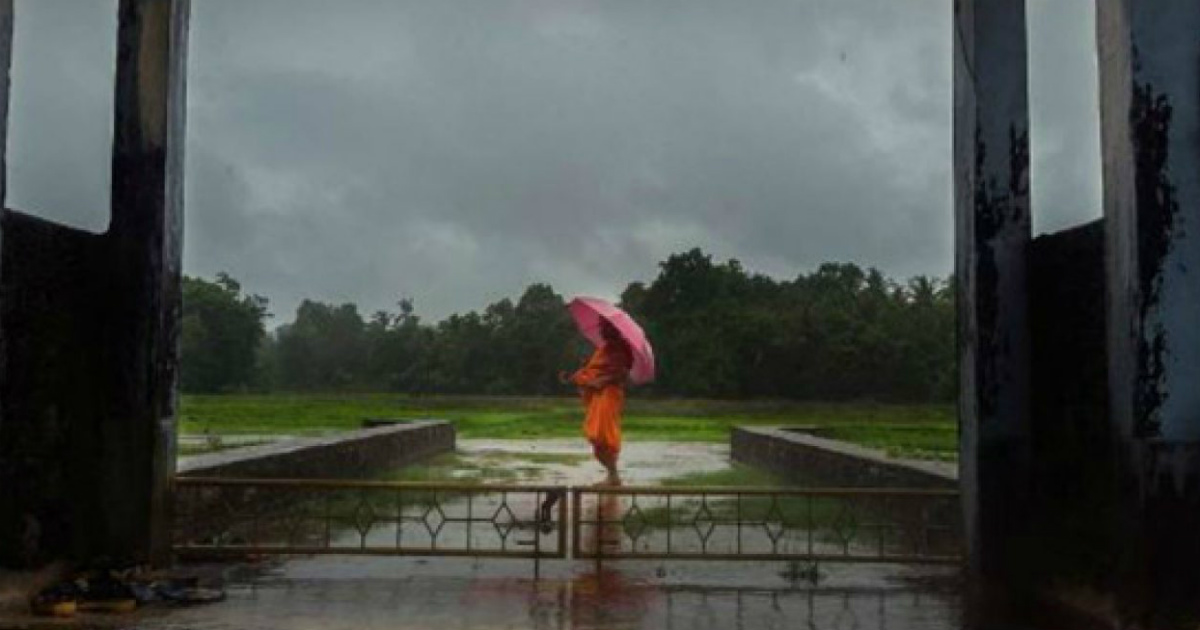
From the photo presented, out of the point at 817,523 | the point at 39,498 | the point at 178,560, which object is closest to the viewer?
the point at 39,498

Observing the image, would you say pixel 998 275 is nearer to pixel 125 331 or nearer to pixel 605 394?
pixel 125 331

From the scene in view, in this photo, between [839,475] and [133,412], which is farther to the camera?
[839,475]

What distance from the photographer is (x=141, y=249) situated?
28.4 feet

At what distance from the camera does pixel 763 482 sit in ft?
61.2

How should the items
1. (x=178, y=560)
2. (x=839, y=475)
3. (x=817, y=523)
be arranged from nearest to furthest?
1. (x=178, y=560)
2. (x=817, y=523)
3. (x=839, y=475)

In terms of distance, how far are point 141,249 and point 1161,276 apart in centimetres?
613

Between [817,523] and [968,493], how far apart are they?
5.39 meters

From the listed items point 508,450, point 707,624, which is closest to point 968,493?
point 707,624

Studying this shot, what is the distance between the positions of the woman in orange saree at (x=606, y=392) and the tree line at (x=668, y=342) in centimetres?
2214

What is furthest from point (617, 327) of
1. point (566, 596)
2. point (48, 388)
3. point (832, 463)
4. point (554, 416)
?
point (554, 416)

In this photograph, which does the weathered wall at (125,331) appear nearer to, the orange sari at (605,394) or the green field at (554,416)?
the orange sari at (605,394)

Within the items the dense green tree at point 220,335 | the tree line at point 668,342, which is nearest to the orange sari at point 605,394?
the tree line at point 668,342

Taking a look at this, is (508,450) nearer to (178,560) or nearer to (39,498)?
(178,560)

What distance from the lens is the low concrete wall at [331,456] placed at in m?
12.4
